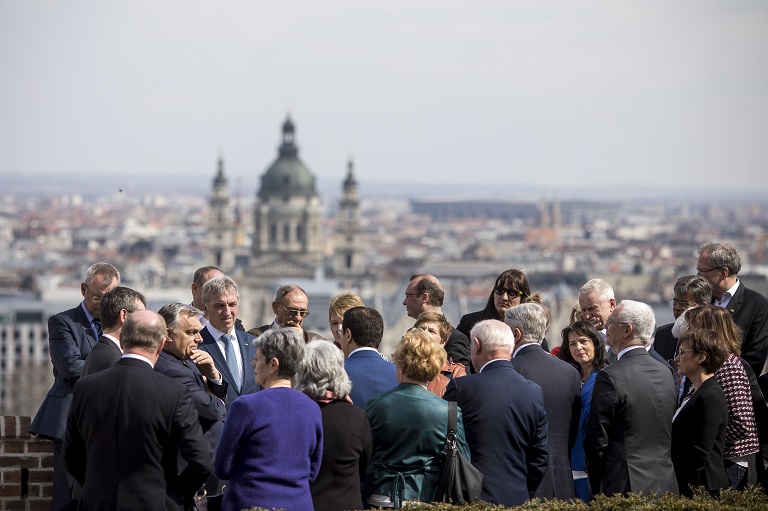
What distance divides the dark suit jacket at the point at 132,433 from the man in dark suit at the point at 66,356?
751 mm

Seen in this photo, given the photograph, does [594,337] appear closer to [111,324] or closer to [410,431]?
[410,431]

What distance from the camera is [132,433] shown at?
7797 mm

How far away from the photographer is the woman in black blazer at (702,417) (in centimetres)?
864

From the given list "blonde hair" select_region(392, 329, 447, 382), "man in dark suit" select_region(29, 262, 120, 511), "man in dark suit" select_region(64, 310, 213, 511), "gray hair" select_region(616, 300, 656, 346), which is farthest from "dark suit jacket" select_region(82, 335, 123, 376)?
"gray hair" select_region(616, 300, 656, 346)

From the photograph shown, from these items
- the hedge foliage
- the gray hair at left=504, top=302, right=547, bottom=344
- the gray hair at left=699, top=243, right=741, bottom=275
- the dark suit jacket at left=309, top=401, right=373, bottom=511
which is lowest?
the hedge foliage

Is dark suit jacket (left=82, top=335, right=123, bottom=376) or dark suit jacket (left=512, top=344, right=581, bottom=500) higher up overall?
dark suit jacket (left=82, top=335, right=123, bottom=376)

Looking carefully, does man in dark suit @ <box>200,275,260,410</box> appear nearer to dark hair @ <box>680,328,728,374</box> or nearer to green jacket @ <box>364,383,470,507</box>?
green jacket @ <box>364,383,470,507</box>

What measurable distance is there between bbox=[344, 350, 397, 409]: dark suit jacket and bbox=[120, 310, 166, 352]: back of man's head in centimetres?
127

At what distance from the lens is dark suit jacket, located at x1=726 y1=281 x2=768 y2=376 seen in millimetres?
9938

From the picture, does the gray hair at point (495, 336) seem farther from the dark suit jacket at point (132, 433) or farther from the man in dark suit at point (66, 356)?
the man in dark suit at point (66, 356)

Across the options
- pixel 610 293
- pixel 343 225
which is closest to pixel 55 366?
pixel 610 293

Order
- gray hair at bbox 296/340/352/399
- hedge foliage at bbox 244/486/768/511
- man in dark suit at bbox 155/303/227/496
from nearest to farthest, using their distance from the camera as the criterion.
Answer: hedge foliage at bbox 244/486/768/511 < gray hair at bbox 296/340/352/399 < man in dark suit at bbox 155/303/227/496

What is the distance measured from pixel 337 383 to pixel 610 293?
2524 millimetres

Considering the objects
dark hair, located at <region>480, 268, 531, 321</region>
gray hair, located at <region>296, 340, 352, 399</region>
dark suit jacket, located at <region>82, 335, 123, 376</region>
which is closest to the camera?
gray hair, located at <region>296, 340, 352, 399</region>
